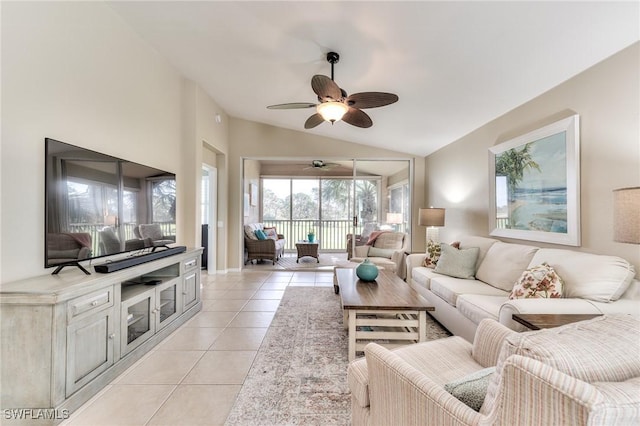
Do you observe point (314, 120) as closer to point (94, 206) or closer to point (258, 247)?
point (94, 206)

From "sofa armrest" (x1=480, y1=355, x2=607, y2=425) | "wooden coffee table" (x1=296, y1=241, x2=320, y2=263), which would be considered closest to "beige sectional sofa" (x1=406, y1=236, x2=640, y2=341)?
"sofa armrest" (x1=480, y1=355, x2=607, y2=425)

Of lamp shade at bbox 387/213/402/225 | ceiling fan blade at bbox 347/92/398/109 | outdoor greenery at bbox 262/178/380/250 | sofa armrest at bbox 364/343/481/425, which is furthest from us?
outdoor greenery at bbox 262/178/380/250

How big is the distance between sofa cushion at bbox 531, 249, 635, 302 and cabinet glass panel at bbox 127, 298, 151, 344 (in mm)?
3397

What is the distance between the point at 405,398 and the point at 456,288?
1.95m

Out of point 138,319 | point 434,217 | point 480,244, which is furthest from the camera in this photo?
point 434,217

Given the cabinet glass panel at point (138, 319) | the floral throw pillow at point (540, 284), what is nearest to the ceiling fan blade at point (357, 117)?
the floral throw pillow at point (540, 284)

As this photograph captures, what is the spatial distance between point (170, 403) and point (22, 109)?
219 cm

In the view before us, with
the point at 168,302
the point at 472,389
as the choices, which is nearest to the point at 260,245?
the point at 168,302

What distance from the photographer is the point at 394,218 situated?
5805 millimetres

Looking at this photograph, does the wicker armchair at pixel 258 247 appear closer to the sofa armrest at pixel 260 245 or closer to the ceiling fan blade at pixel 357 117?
the sofa armrest at pixel 260 245

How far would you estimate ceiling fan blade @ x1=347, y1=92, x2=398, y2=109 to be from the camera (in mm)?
2493

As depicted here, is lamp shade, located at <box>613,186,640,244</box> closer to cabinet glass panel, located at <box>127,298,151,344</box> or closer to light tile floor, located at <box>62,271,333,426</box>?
light tile floor, located at <box>62,271,333,426</box>

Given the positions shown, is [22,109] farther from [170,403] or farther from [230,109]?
[230,109]

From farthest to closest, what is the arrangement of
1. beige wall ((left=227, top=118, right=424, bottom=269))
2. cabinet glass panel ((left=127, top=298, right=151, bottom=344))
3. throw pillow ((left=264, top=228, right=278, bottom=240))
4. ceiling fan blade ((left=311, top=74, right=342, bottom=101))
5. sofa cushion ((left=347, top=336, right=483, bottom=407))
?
throw pillow ((left=264, top=228, right=278, bottom=240)) < beige wall ((left=227, top=118, right=424, bottom=269)) < ceiling fan blade ((left=311, top=74, right=342, bottom=101)) < cabinet glass panel ((left=127, top=298, right=151, bottom=344)) < sofa cushion ((left=347, top=336, right=483, bottom=407))
